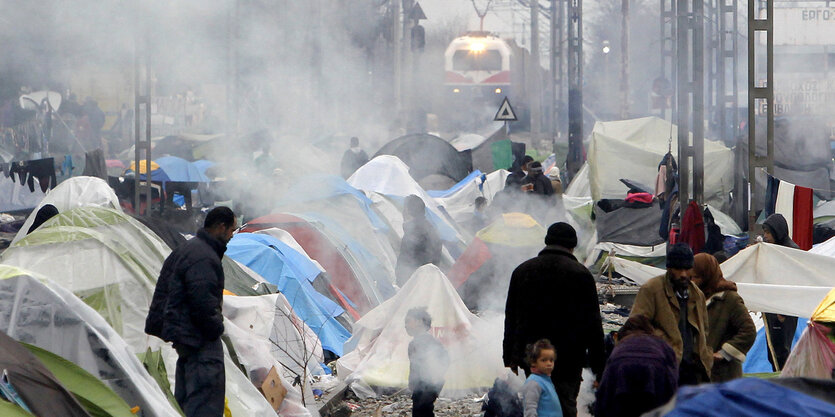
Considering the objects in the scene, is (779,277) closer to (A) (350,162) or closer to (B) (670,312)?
(B) (670,312)

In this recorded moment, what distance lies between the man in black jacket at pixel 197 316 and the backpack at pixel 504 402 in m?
1.35

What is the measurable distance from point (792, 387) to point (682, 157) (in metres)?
8.85

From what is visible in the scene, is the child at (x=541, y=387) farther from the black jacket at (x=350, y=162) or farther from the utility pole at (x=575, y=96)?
the utility pole at (x=575, y=96)

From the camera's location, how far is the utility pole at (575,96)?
2339cm

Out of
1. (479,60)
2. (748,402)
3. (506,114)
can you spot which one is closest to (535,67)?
(479,60)

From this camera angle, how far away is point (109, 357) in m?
4.73

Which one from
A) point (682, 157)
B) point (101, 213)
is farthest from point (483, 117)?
point (101, 213)

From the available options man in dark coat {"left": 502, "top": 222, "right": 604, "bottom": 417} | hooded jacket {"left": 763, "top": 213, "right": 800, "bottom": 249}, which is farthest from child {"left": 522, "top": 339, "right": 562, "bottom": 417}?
hooded jacket {"left": 763, "top": 213, "right": 800, "bottom": 249}

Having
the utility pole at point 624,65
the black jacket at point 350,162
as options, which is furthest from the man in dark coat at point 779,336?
the utility pole at point 624,65

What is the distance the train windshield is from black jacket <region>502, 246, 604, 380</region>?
3879 cm

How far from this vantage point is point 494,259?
10969mm

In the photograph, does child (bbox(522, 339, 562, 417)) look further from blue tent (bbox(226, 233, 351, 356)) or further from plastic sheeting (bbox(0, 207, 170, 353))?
blue tent (bbox(226, 233, 351, 356))

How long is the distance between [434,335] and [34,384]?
402 cm

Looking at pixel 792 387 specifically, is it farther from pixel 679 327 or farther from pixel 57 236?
pixel 57 236
